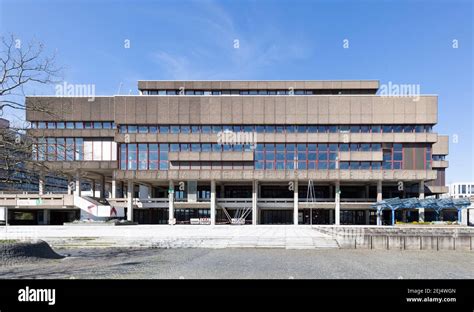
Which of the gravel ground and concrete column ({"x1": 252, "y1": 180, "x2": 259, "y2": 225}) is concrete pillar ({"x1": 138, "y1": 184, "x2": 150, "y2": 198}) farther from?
the gravel ground

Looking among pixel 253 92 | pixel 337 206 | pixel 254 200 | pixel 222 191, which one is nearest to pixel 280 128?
pixel 254 200

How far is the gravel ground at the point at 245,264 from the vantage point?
15093 millimetres

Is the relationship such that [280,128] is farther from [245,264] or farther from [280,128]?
[245,264]

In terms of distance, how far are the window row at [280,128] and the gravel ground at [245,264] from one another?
41165 mm

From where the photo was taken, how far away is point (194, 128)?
6425 cm

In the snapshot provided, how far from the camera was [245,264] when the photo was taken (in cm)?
1784

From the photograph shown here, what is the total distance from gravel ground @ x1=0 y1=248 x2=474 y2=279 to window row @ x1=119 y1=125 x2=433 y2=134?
41165 mm

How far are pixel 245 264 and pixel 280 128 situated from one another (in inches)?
1868

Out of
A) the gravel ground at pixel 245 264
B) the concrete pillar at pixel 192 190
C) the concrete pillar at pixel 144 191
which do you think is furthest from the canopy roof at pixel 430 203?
the concrete pillar at pixel 144 191

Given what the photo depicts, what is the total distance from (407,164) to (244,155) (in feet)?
79.7

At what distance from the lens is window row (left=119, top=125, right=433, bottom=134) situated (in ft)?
207

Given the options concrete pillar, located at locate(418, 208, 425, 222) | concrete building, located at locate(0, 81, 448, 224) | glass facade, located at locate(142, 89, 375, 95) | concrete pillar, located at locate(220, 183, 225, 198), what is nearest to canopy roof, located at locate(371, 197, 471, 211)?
concrete pillar, located at locate(418, 208, 425, 222)
